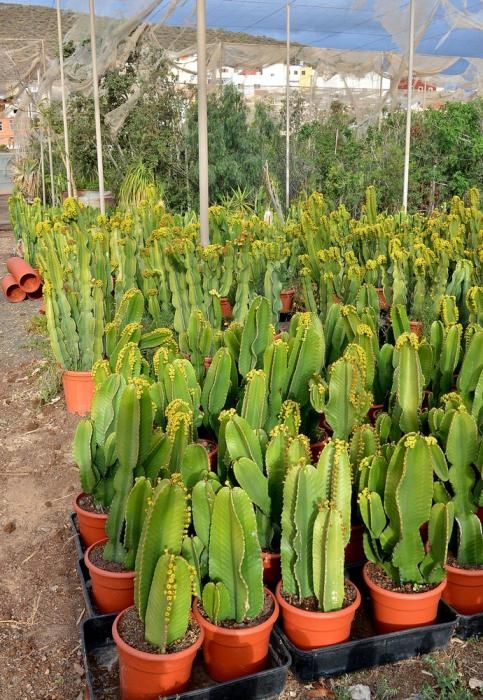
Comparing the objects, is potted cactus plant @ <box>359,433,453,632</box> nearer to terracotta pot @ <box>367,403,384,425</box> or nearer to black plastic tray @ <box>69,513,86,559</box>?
terracotta pot @ <box>367,403,384,425</box>

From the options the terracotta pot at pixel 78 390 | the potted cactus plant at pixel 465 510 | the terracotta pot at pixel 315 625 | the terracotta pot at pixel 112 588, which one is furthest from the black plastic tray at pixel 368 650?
the terracotta pot at pixel 78 390

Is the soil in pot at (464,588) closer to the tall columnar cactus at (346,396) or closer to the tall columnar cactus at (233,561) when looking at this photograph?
the tall columnar cactus at (346,396)

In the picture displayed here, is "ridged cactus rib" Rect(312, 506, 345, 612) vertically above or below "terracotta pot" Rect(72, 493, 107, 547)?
above

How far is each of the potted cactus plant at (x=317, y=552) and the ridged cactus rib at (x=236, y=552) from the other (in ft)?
0.43

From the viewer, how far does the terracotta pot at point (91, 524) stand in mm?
2441

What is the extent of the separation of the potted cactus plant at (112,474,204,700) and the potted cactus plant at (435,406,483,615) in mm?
852

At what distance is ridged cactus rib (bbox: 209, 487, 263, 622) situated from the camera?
1858 mm

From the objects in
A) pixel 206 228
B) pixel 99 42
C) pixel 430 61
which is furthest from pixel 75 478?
pixel 430 61

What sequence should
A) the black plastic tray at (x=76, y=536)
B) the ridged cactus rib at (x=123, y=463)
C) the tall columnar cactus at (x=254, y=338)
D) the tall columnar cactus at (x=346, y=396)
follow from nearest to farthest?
the ridged cactus rib at (x=123, y=463) → the tall columnar cactus at (x=346, y=396) → the black plastic tray at (x=76, y=536) → the tall columnar cactus at (x=254, y=338)

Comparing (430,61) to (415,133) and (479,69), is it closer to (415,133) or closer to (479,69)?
(479,69)

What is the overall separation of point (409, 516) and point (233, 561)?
1.73ft

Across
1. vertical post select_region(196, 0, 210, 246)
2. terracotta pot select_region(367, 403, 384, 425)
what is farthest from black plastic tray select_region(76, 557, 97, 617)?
vertical post select_region(196, 0, 210, 246)

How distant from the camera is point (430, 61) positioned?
11.7m

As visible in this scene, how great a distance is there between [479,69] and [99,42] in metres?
7.04
